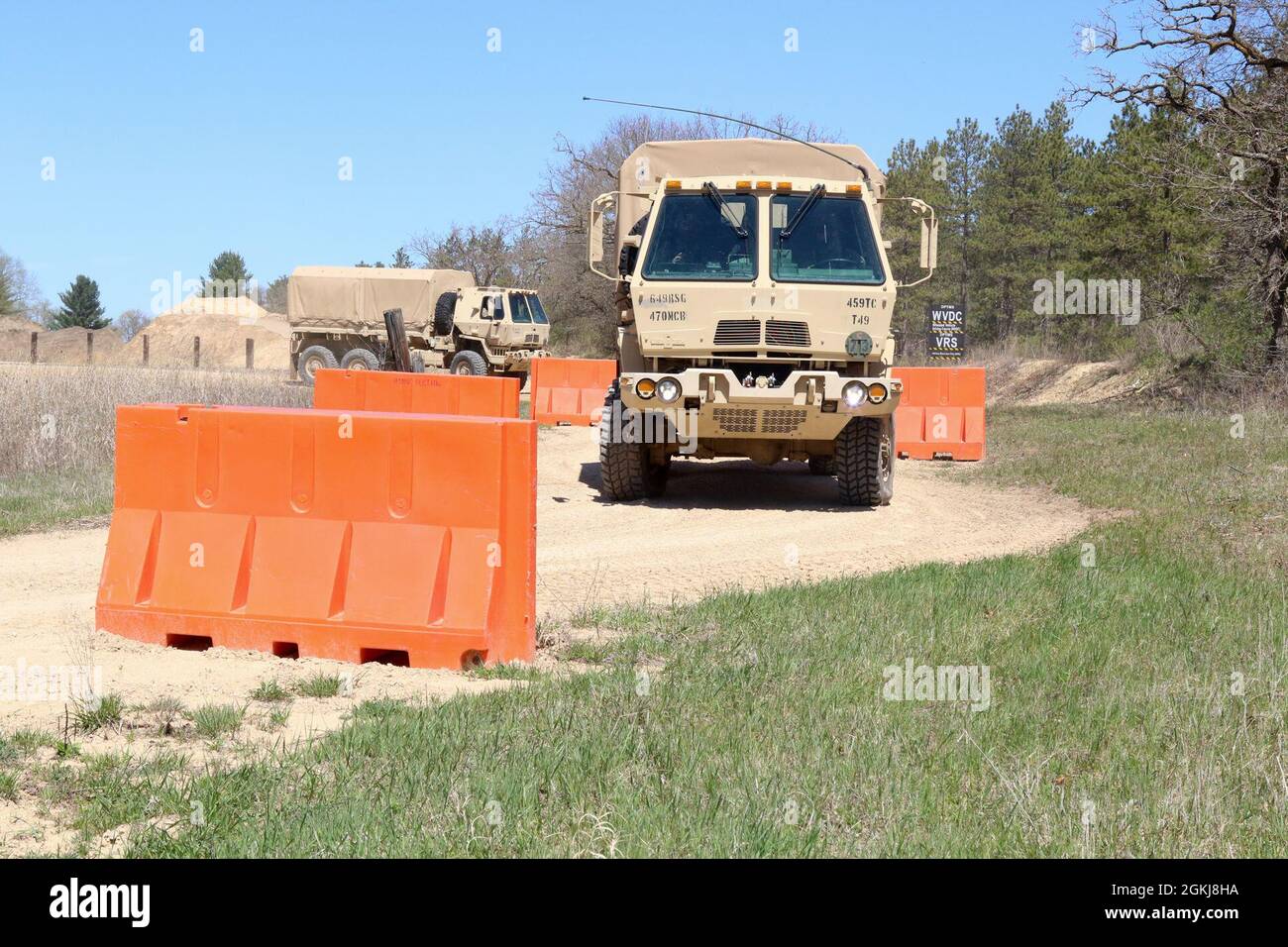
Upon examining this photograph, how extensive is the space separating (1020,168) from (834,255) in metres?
41.9

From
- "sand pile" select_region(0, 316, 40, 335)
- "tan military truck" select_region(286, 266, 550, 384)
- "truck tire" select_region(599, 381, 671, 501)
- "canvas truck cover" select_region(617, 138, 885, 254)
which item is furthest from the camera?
"sand pile" select_region(0, 316, 40, 335)

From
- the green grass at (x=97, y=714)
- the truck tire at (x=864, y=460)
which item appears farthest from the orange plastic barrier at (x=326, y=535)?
the truck tire at (x=864, y=460)

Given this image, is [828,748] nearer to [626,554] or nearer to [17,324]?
[626,554]

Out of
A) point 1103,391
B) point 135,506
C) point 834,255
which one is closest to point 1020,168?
point 1103,391

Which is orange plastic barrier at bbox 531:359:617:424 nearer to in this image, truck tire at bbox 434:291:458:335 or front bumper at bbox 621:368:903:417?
truck tire at bbox 434:291:458:335

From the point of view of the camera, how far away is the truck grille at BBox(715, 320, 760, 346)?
11.6 m

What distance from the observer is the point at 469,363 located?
31062 mm

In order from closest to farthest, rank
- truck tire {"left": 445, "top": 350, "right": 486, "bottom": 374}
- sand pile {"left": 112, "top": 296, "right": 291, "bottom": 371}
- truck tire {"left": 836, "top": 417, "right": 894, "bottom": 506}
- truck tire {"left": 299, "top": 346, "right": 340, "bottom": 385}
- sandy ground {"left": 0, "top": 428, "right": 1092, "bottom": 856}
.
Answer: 1. sandy ground {"left": 0, "top": 428, "right": 1092, "bottom": 856}
2. truck tire {"left": 836, "top": 417, "right": 894, "bottom": 506}
3. truck tire {"left": 445, "top": 350, "right": 486, "bottom": 374}
4. truck tire {"left": 299, "top": 346, "right": 340, "bottom": 385}
5. sand pile {"left": 112, "top": 296, "right": 291, "bottom": 371}

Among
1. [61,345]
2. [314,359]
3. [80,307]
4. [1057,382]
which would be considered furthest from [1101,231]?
[80,307]

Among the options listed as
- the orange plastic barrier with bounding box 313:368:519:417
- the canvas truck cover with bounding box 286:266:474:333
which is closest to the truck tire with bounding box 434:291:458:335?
the canvas truck cover with bounding box 286:266:474:333

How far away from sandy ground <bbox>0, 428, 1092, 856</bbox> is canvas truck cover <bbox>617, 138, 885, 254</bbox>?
298 cm

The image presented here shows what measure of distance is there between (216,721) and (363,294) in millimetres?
30113
